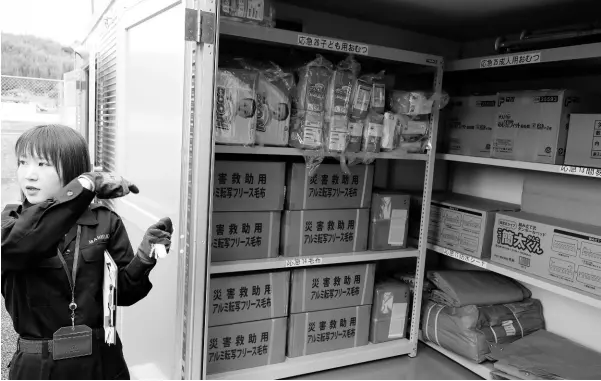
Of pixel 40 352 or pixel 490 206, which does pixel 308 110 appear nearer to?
pixel 490 206

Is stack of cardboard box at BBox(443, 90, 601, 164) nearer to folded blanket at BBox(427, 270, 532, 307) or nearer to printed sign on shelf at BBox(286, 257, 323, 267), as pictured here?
folded blanket at BBox(427, 270, 532, 307)

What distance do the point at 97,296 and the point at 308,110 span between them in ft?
3.89

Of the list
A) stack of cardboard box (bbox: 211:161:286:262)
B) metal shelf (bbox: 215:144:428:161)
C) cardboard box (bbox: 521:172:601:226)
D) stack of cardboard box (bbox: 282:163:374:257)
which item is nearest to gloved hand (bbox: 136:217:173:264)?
metal shelf (bbox: 215:144:428:161)

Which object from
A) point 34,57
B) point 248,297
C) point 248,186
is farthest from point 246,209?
point 34,57

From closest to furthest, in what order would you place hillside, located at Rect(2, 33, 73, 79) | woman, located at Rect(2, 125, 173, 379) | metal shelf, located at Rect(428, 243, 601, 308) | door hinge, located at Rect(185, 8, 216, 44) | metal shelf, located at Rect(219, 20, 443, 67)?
woman, located at Rect(2, 125, 173, 379)
door hinge, located at Rect(185, 8, 216, 44)
metal shelf, located at Rect(219, 20, 443, 67)
metal shelf, located at Rect(428, 243, 601, 308)
hillside, located at Rect(2, 33, 73, 79)

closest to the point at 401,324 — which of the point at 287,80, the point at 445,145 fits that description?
the point at 445,145

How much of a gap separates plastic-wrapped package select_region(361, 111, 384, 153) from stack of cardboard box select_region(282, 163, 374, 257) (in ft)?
0.41

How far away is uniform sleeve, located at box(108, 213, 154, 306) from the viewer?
4.37 ft

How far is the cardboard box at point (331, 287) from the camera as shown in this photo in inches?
88.5

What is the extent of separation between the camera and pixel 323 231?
7.47ft

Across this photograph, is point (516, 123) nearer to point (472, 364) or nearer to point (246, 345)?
point (472, 364)

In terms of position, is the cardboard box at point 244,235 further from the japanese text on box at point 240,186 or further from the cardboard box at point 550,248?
the cardboard box at point 550,248

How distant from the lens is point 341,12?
2572 millimetres

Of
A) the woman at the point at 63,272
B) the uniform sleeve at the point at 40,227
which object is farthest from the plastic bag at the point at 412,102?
the uniform sleeve at the point at 40,227
